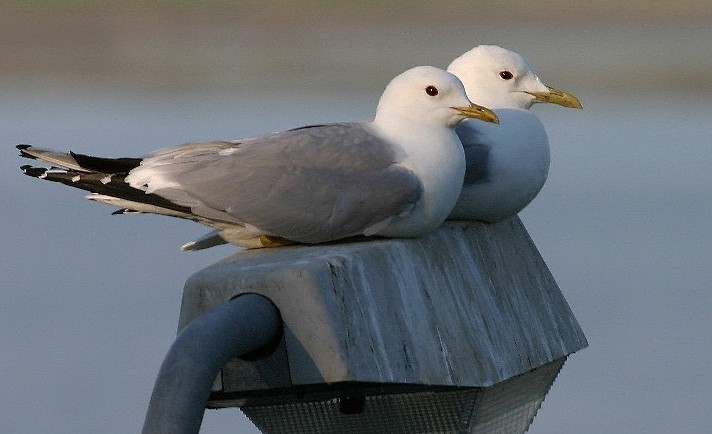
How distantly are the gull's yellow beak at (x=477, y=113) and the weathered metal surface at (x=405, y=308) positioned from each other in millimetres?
309

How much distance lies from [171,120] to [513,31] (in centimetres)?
867

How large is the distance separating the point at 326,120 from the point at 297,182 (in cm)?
1273

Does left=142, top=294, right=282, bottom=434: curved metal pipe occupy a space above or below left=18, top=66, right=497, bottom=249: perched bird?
above

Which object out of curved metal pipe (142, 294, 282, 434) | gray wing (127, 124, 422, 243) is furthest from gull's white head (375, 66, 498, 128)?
curved metal pipe (142, 294, 282, 434)

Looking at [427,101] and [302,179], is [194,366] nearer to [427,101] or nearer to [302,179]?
[302,179]

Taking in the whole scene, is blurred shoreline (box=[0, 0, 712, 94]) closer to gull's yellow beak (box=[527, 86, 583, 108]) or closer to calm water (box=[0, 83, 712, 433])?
calm water (box=[0, 83, 712, 433])

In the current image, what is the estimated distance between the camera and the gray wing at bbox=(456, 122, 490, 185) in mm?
4773

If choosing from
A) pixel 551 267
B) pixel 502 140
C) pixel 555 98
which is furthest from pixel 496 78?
pixel 551 267

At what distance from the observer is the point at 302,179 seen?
4.30 metres

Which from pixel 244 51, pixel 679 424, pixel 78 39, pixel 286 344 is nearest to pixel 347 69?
pixel 244 51

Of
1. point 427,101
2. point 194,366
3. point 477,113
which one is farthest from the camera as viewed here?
point 477,113

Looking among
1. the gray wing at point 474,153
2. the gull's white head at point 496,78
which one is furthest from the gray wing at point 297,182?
the gull's white head at point 496,78

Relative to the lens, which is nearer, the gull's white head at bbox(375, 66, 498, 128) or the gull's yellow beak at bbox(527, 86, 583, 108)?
the gull's white head at bbox(375, 66, 498, 128)

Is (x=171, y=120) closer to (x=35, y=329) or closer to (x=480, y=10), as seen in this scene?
(x=35, y=329)
